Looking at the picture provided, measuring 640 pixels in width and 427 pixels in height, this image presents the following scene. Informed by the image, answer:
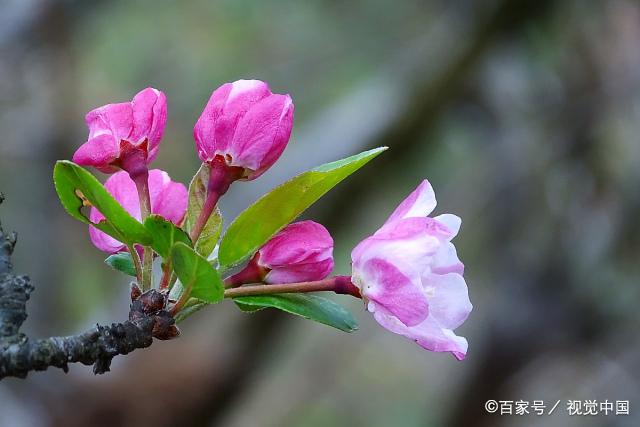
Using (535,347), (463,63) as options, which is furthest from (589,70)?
(535,347)

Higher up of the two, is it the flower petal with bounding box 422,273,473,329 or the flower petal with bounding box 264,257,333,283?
the flower petal with bounding box 264,257,333,283

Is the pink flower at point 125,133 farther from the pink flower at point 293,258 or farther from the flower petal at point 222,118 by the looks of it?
the pink flower at point 293,258

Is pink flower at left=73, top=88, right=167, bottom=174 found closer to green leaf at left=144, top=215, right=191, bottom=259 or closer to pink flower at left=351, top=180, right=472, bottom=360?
green leaf at left=144, top=215, right=191, bottom=259

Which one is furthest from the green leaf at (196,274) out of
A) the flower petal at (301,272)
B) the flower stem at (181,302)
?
the flower petal at (301,272)

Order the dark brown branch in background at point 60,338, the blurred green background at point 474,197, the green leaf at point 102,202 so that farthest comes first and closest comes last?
the blurred green background at point 474,197 → the green leaf at point 102,202 → the dark brown branch in background at point 60,338

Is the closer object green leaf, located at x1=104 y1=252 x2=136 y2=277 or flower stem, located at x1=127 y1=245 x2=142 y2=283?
flower stem, located at x1=127 y1=245 x2=142 y2=283

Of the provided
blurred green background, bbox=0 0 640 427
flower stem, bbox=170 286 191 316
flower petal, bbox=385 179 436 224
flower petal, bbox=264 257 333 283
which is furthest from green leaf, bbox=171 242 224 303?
blurred green background, bbox=0 0 640 427

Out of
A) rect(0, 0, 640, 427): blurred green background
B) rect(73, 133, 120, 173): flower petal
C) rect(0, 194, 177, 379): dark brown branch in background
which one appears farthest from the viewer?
rect(0, 0, 640, 427): blurred green background

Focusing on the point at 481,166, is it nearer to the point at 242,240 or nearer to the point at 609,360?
the point at 609,360
